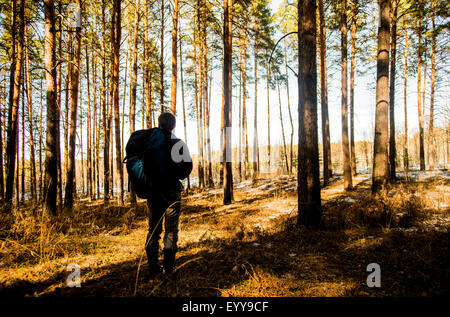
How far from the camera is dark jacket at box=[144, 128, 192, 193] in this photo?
2.37 m

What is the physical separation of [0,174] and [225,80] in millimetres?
9974

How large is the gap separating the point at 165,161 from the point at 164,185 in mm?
308

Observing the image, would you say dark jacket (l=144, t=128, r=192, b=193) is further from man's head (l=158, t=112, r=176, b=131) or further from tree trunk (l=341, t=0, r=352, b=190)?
tree trunk (l=341, t=0, r=352, b=190)

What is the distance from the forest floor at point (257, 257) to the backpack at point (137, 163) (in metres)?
0.83

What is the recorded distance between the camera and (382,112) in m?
5.98

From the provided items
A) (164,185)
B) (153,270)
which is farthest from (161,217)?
(153,270)

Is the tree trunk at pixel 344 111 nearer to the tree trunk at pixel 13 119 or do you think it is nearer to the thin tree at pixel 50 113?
the thin tree at pixel 50 113

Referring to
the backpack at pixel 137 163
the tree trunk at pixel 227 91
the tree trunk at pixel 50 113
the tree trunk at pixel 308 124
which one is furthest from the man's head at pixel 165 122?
the tree trunk at pixel 227 91

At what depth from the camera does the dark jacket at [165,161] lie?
2.37m

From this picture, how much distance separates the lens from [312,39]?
412 cm

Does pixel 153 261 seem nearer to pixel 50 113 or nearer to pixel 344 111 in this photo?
pixel 50 113
